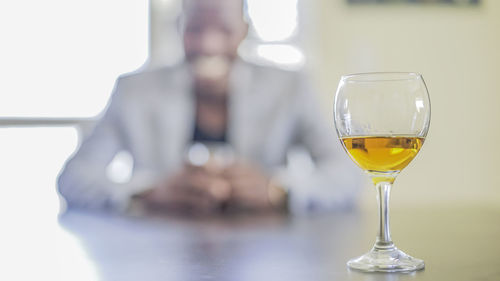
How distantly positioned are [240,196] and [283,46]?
2308mm

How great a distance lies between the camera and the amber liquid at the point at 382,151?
23.8 inches

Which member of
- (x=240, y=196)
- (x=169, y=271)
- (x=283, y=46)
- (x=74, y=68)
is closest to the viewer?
(x=169, y=271)

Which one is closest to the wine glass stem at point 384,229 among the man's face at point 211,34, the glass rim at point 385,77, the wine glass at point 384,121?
the wine glass at point 384,121

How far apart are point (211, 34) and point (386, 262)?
4.92 feet

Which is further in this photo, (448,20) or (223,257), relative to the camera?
(448,20)

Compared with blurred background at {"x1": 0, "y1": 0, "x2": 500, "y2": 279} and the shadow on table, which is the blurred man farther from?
blurred background at {"x1": 0, "y1": 0, "x2": 500, "y2": 279}

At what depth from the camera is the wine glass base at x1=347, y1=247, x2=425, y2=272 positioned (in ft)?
1.80

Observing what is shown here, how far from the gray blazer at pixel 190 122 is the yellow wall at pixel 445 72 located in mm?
1521

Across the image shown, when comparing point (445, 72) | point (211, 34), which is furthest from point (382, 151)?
point (445, 72)

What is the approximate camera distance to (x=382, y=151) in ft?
1.99

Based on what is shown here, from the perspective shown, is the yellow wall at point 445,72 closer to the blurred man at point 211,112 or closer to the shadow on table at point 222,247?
the blurred man at point 211,112

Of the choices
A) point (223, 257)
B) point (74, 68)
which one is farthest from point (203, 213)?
point (74, 68)

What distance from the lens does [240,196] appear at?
1.46 m

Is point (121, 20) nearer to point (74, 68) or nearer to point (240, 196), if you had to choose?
point (74, 68)
